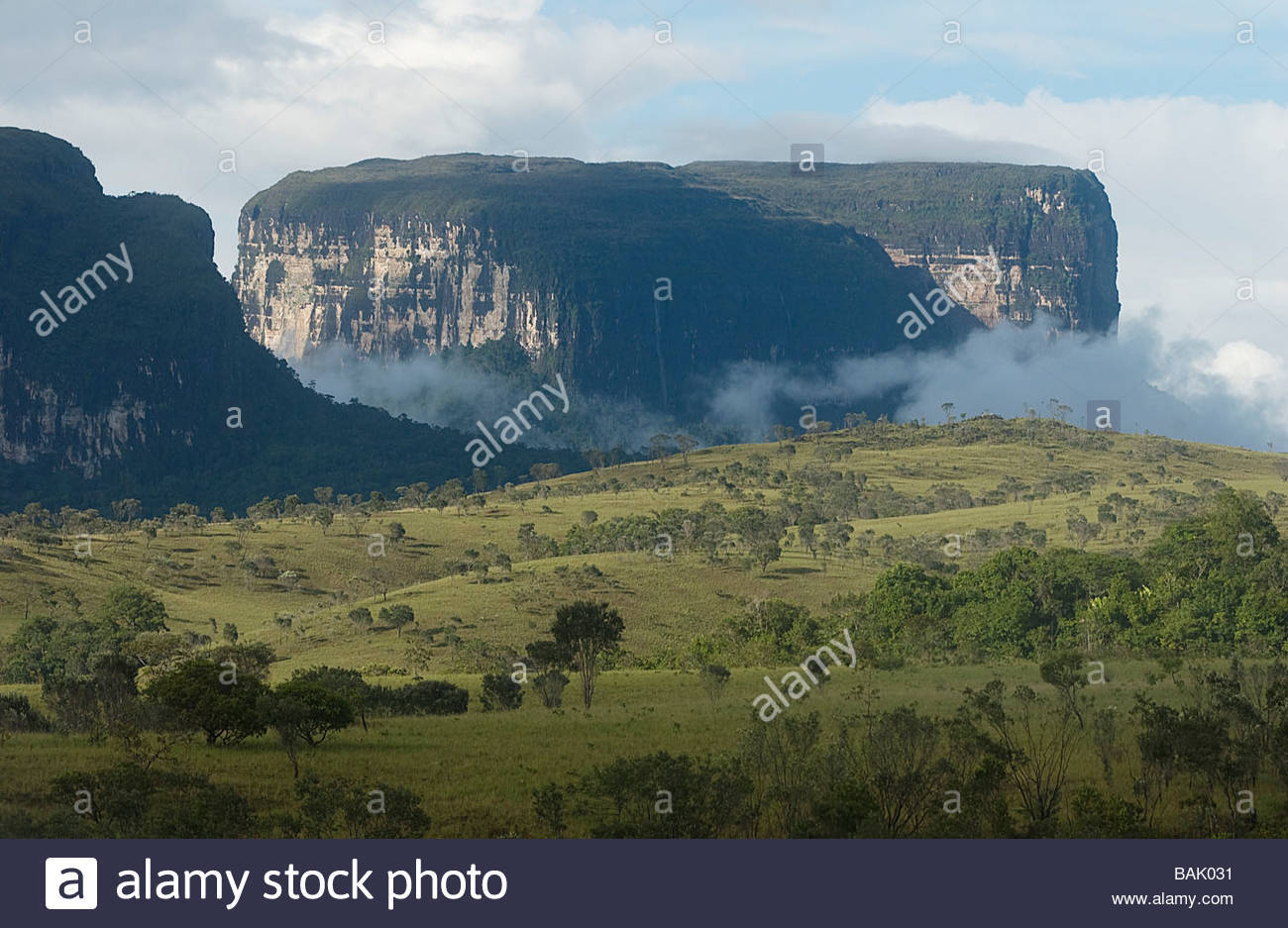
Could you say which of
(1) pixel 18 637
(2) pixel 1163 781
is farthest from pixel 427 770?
(1) pixel 18 637

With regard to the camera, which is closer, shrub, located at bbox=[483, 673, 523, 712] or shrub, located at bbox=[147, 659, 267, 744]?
shrub, located at bbox=[147, 659, 267, 744]

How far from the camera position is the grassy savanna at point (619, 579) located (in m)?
42.0

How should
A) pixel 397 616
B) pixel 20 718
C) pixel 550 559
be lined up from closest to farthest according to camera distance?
pixel 20 718, pixel 397 616, pixel 550 559

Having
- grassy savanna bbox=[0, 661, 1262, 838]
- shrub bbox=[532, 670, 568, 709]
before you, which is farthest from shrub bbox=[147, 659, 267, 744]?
shrub bbox=[532, 670, 568, 709]

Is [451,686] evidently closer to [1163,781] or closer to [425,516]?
[1163,781]

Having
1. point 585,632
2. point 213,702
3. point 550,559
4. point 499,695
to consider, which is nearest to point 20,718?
point 213,702

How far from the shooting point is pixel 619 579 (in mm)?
88125

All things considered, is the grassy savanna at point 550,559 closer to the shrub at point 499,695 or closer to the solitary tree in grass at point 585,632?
the solitary tree in grass at point 585,632

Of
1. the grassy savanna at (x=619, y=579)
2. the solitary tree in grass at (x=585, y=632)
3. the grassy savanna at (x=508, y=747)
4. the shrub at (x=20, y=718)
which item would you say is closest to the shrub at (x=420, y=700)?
the grassy savanna at (x=619, y=579)

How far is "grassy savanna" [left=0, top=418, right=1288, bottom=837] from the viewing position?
138ft

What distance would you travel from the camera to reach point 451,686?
2158 inches

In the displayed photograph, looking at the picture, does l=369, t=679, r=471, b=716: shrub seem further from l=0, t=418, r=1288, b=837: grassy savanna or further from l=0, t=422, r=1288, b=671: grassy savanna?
l=0, t=422, r=1288, b=671: grassy savanna

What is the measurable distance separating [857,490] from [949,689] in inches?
3208

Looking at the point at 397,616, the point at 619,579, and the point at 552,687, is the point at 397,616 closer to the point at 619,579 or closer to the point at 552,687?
the point at 619,579
